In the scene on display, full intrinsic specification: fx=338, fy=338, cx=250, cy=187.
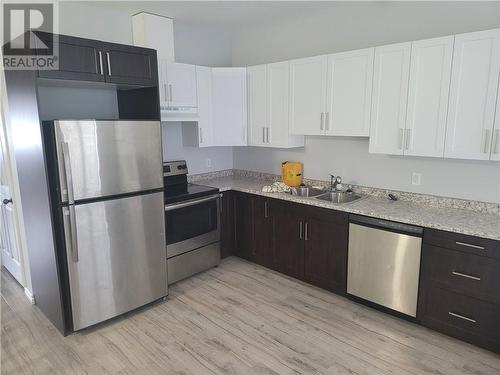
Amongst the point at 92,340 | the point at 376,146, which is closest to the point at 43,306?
the point at 92,340

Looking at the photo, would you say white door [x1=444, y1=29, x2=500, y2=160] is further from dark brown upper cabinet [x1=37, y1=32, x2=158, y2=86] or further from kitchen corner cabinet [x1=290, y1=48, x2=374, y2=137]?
dark brown upper cabinet [x1=37, y1=32, x2=158, y2=86]

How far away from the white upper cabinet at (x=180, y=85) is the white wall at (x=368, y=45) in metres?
1.02

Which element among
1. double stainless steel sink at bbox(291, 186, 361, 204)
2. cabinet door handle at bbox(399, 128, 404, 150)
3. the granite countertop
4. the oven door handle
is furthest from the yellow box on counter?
cabinet door handle at bbox(399, 128, 404, 150)

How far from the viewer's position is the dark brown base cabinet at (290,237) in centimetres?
316

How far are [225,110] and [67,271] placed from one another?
7.85ft

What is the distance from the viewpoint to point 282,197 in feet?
11.4

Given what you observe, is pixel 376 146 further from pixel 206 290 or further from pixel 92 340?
pixel 92 340

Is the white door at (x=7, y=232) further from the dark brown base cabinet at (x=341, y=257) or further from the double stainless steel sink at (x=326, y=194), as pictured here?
the double stainless steel sink at (x=326, y=194)

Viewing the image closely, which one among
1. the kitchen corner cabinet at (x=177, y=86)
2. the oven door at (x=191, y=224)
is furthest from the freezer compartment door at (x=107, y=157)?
the kitchen corner cabinet at (x=177, y=86)

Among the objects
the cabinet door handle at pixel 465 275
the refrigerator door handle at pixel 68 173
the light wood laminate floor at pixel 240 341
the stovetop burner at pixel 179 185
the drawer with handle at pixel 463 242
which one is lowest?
the light wood laminate floor at pixel 240 341

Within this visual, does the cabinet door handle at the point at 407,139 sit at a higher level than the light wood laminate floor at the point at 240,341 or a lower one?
higher

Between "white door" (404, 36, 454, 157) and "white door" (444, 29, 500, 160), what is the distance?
0.17ft

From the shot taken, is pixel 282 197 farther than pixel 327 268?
Yes

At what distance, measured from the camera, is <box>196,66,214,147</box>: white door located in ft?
12.5
